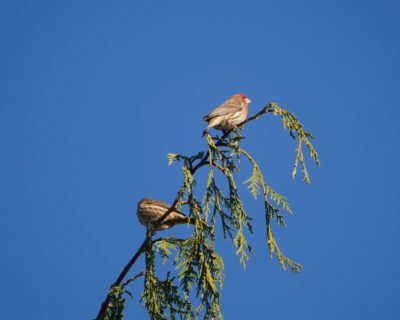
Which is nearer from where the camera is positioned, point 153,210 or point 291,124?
point 291,124

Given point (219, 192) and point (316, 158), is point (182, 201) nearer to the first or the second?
point (219, 192)

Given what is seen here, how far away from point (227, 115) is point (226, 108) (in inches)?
4.8

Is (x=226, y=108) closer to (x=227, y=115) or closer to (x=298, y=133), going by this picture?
(x=227, y=115)

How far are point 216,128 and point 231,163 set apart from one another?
446 centimetres

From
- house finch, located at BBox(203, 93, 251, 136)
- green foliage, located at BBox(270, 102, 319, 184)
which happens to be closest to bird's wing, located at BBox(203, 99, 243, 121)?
house finch, located at BBox(203, 93, 251, 136)

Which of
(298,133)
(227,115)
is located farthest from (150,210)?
(298,133)

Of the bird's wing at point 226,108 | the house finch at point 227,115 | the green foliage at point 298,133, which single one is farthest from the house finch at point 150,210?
the green foliage at point 298,133

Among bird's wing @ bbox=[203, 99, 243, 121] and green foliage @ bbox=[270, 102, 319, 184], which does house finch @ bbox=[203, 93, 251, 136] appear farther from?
green foliage @ bbox=[270, 102, 319, 184]

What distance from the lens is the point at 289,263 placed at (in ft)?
14.6

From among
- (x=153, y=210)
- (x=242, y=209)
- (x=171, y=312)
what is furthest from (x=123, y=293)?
(x=153, y=210)

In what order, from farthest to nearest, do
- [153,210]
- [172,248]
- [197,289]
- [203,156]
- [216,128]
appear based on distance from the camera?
[216,128]
[153,210]
[172,248]
[203,156]
[197,289]

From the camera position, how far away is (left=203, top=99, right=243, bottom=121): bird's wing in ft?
27.7

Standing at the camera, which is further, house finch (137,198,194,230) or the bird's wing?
the bird's wing

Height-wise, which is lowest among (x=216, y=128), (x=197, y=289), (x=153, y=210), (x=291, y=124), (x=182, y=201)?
(x=197, y=289)
